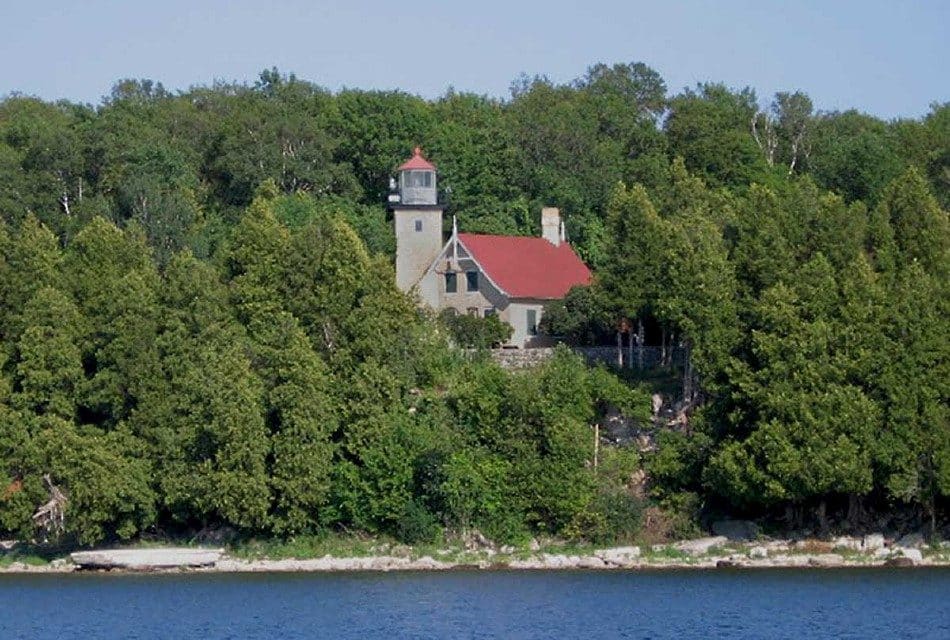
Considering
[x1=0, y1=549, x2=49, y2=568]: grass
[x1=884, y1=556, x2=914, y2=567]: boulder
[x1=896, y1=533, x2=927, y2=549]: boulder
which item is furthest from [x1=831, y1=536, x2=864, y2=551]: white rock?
[x1=0, y1=549, x2=49, y2=568]: grass

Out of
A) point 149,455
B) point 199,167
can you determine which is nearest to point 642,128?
point 199,167

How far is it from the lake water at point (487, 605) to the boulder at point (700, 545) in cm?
230

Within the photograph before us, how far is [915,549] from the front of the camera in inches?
2021

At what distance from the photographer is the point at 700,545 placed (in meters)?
52.2

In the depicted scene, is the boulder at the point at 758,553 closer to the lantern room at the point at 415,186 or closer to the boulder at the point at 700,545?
the boulder at the point at 700,545

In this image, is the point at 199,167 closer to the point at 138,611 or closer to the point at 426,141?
the point at 426,141

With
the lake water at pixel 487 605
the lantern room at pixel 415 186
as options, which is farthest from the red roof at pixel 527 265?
the lake water at pixel 487 605

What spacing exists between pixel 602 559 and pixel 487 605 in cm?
869

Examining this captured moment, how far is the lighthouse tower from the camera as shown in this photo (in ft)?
226

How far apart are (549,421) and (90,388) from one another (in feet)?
44.9

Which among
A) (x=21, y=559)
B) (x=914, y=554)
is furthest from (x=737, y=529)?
(x=21, y=559)

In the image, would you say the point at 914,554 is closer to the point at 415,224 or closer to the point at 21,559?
the point at 415,224

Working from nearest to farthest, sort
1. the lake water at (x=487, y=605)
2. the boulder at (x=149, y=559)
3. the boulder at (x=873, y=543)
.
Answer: the lake water at (x=487, y=605) → the boulder at (x=873, y=543) → the boulder at (x=149, y=559)

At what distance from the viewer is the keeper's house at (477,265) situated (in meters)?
65.5
